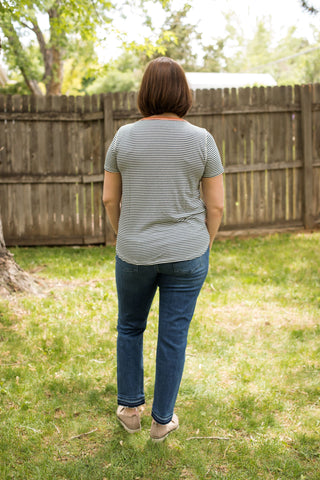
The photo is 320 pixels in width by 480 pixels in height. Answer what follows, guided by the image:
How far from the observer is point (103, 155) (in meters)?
7.31

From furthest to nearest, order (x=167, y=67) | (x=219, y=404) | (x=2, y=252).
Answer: (x=2, y=252)
(x=219, y=404)
(x=167, y=67)

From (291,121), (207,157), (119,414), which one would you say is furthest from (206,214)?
(291,121)

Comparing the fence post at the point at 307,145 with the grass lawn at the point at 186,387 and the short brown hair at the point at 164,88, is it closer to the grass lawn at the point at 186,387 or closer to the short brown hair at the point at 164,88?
the grass lawn at the point at 186,387

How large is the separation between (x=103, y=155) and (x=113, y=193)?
16.4ft

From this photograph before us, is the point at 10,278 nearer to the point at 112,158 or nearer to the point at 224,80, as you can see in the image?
the point at 112,158

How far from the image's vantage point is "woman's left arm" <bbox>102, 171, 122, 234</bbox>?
241 centimetres

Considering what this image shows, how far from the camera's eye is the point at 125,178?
232 centimetres

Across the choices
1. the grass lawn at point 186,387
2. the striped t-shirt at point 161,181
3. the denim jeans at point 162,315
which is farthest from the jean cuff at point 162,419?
the striped t-shirt at point 161,181

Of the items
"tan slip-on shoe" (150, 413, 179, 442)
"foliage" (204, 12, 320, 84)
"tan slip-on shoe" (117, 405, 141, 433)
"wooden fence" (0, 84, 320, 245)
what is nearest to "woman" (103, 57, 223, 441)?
"tan slip-on shoe" (150, 413, 179, 442)

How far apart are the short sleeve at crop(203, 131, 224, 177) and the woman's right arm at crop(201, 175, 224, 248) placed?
3 cm

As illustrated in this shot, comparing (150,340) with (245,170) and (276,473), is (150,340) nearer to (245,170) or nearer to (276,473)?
(276,473)

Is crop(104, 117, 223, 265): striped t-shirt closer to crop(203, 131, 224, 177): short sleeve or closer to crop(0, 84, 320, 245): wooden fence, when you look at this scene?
crop(203, 131, 224, 177): short sleeve

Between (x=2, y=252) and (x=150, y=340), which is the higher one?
(x=2, y=252)

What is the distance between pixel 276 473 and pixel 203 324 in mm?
1907
